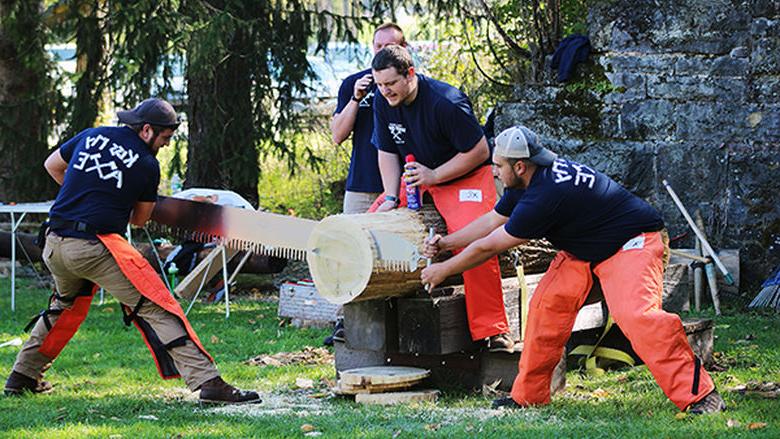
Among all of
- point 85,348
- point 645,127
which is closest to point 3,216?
point 85,348

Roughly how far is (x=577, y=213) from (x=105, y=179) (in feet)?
8.96

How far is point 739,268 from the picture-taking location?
10.1 metres

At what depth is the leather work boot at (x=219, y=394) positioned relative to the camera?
6.32m

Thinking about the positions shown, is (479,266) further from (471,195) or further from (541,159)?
(541,159)

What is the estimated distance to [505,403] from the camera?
6.12 meters

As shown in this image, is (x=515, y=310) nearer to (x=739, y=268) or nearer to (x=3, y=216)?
(x=739, y=268)

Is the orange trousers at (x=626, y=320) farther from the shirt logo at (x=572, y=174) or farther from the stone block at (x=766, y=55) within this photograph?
the stone block at (x=766, y=55)

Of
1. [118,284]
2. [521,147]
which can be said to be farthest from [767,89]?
[118,284]

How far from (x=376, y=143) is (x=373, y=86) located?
0.70m

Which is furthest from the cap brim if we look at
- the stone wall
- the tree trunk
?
the tree trunk

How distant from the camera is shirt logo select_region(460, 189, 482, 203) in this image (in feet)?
21.3

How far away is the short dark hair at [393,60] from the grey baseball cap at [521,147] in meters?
0.80

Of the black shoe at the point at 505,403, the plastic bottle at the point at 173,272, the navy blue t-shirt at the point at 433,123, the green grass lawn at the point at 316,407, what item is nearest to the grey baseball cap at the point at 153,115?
the navy blue t-shirt at the point at 433,123

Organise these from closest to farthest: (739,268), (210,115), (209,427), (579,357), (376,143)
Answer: (209,427) → (376,143) → (579,357) → (739,268) → (210,115)
